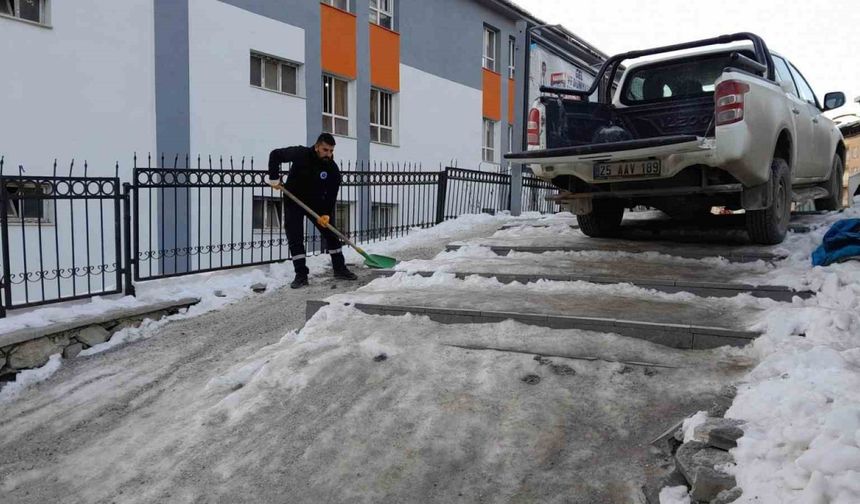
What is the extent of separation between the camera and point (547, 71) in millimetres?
24031

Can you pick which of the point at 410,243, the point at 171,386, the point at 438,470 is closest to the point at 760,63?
the point at 410,243

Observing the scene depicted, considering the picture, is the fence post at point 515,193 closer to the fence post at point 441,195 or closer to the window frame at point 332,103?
the fence post at point 441,195

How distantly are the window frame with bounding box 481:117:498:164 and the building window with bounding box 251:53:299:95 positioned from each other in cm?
865

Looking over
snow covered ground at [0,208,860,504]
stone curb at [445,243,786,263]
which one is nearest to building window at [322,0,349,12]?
stone curb at [445,243,786,263]

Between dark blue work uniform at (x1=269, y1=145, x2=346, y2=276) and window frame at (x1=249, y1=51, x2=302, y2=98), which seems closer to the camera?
dark blue work uniform at (x1=269, y1=145, x2=346, y2=276)

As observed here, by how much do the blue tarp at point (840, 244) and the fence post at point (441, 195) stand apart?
610cm

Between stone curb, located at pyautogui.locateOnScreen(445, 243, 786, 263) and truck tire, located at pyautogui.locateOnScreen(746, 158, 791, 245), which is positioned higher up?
truck tire, located at pyautogui.locateOnScreen(746, 158, 791, 245)

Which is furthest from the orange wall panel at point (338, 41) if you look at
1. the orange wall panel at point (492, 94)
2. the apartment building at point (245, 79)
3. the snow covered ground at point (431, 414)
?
the snow covered ground at point (431, 414)

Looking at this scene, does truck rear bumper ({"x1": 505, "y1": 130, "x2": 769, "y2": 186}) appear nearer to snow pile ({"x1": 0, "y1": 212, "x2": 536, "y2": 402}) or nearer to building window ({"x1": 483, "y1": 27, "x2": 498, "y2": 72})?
snow pile ({"x1": 0, "y1": 212, "x2": 536, "y2": 402})

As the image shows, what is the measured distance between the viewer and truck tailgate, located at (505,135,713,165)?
5164 millimetres

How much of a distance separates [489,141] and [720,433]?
19879 millimetres

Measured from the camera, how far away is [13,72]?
347 inches

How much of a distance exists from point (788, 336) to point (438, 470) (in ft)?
6.91

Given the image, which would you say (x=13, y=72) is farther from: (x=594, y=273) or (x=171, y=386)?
(x=594, y=273)
